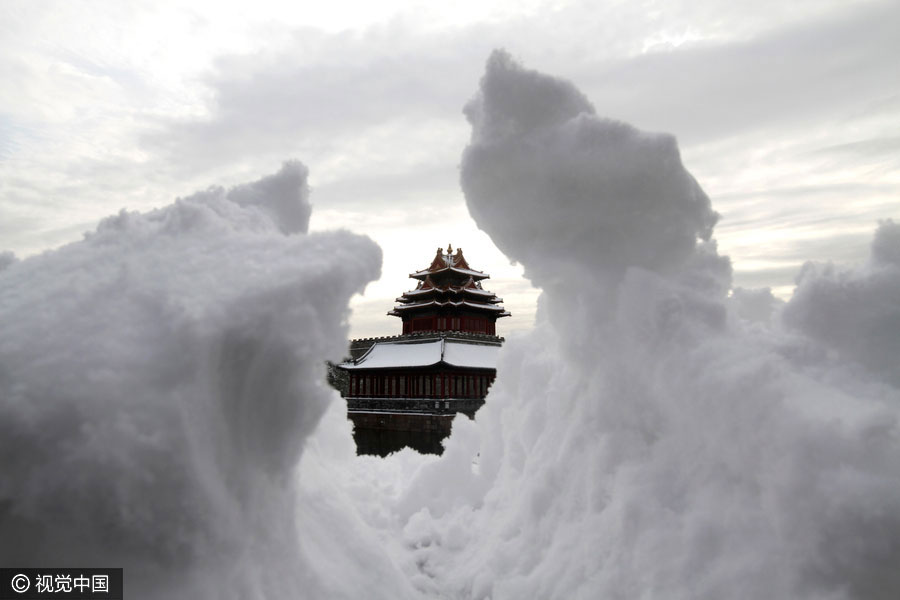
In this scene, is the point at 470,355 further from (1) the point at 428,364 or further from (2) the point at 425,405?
(2) the point at 425,405

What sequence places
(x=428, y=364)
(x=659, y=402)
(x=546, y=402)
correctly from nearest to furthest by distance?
(x=659, y=402)
(x=546, y=402)
(x=428, y=364)

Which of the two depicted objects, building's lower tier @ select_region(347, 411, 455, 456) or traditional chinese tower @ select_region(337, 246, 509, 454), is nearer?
building's lower tier @ select_region(347, 411, 455, 456)

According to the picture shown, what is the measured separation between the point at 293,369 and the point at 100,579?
150 cm

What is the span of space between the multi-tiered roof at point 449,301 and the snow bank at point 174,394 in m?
35.7

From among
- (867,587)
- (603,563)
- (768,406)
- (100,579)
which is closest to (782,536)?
(867,587)

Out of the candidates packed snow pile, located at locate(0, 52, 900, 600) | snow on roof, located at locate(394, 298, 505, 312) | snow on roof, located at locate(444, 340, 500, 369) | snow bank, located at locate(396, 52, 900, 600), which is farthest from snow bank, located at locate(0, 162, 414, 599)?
snow on roof, located at locate(394, 298, 505, 312)

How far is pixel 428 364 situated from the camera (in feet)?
113

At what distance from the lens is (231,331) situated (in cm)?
375

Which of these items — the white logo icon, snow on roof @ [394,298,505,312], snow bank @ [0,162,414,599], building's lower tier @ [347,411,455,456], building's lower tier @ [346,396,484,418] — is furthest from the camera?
snow on roof @ [394,298,505,312]

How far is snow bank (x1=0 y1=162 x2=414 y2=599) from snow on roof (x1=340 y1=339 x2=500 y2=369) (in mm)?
29750

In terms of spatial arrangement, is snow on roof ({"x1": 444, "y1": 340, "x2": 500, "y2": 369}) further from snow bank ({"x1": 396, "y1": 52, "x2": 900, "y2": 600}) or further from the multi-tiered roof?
snow bank ({"x1": 396, "y1": 52, "x2": 900, "y2": 600})

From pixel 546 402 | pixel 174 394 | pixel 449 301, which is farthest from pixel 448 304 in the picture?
pixel 174 394

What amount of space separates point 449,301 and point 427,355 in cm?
542

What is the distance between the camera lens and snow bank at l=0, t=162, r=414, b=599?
3.22 meters
